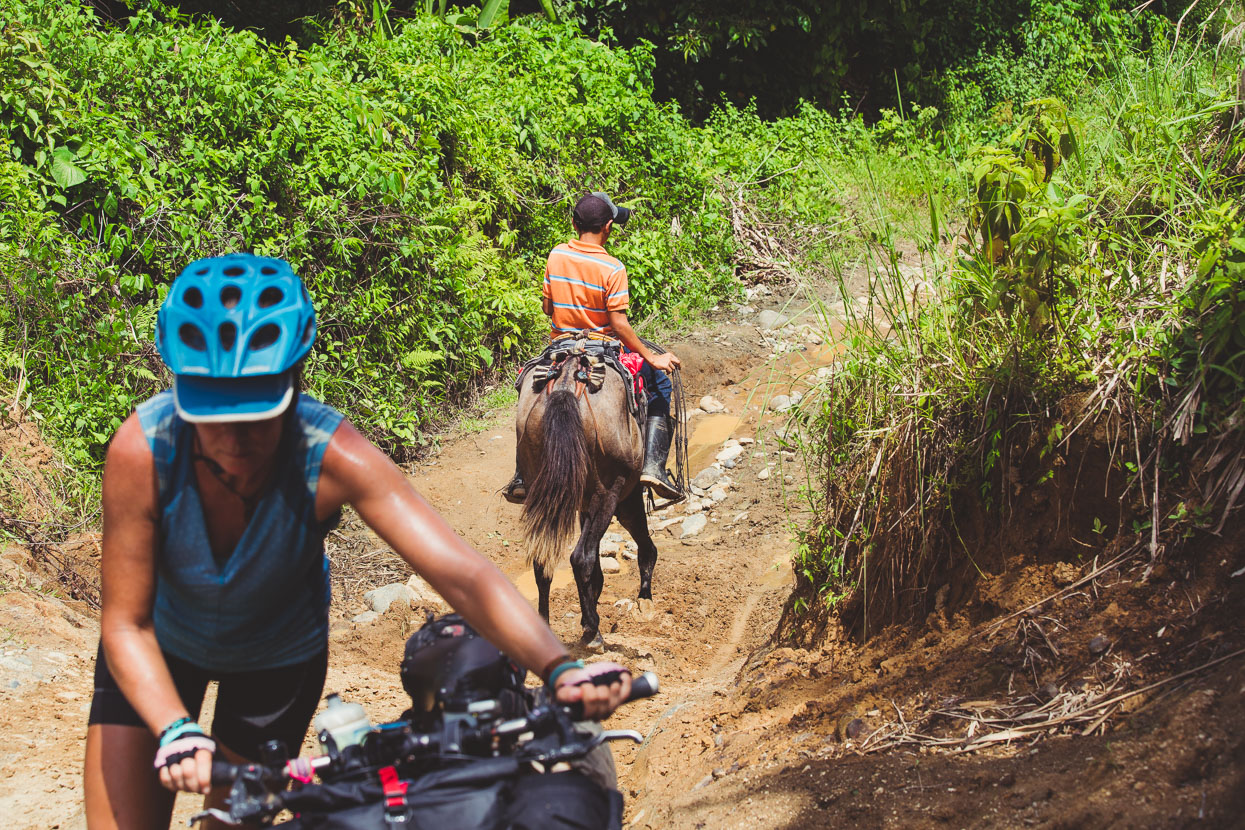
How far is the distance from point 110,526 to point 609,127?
34.8ft

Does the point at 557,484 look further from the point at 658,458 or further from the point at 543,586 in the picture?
the point at 658,458

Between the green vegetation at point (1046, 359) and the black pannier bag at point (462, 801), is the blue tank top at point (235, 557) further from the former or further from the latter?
the green vegetation at point (1046, 359)

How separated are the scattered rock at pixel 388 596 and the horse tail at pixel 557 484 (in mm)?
1398

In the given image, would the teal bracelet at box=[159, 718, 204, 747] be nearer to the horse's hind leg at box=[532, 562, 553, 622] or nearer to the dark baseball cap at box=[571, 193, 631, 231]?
the horse's hind leg at box=[532, 562, 553, 622]

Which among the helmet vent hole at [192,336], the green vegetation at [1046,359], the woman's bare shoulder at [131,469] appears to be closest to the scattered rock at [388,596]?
the green vegetation at [1046,359]

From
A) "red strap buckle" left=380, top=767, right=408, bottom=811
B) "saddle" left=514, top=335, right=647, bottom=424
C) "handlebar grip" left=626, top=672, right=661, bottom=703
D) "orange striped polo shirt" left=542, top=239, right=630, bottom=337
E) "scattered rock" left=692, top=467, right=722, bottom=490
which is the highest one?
"orange striped polo shirt" left=542, top=239, right=630, bottom=337

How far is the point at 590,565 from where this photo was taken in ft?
21.4

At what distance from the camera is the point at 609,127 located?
39.3ft

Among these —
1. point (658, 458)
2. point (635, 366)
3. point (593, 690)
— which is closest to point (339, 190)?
point (635, 366)

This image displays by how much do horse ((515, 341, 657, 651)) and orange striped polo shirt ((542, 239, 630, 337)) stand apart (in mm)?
281

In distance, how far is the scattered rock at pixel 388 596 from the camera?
710cm

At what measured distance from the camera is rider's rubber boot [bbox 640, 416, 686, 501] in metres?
7.05

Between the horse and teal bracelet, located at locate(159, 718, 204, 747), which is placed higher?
teal bracelet, located at locate(159, 718, 204, 747)

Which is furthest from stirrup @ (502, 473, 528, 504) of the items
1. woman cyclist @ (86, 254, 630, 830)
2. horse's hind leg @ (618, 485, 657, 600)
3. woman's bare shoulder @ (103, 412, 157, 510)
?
woman's bare shoulder @ (103, 412, 157, 510)
